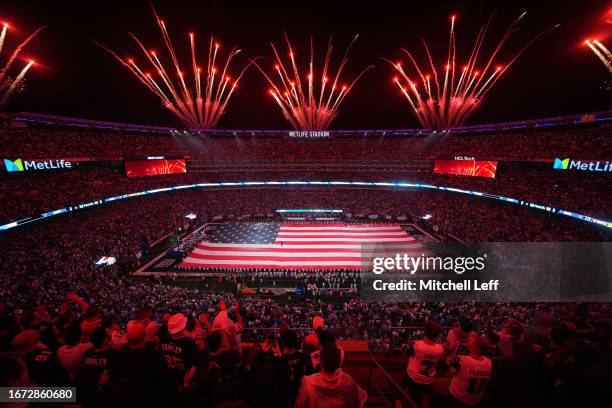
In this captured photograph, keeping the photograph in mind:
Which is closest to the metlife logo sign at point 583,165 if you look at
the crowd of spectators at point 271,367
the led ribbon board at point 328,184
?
the led ribbon board at point 328,184

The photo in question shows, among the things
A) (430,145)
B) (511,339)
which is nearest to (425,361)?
(511,339)

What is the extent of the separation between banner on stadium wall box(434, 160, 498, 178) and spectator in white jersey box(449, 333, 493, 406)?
127 ft

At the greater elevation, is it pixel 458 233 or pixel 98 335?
pixel 98 335

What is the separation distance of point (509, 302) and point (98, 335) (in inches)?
762

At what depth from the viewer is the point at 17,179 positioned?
25.9m

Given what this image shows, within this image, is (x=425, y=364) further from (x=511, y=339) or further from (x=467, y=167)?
(x=467, y=167)

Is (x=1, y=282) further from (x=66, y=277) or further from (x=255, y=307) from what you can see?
(x=255, y=307)

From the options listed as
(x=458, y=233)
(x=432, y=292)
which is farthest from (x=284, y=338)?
(x=458, y=233)

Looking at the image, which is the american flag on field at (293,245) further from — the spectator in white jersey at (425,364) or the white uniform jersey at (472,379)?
the white uniform jersey at (472,379)

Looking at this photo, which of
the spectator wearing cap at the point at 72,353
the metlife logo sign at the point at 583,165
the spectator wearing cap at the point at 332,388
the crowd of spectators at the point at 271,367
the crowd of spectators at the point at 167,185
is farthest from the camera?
the crowd of spectators at the point at 167,185

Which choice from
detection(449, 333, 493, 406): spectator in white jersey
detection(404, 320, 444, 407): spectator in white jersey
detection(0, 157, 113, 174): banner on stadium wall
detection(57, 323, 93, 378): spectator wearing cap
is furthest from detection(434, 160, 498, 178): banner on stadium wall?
detection(0, 157, 113, 174): banner on stadium wall

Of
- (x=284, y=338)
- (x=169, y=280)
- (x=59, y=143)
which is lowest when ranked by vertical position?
(x=169, y=280)

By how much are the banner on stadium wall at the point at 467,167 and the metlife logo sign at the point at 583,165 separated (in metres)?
9.12

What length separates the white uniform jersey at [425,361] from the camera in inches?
164
